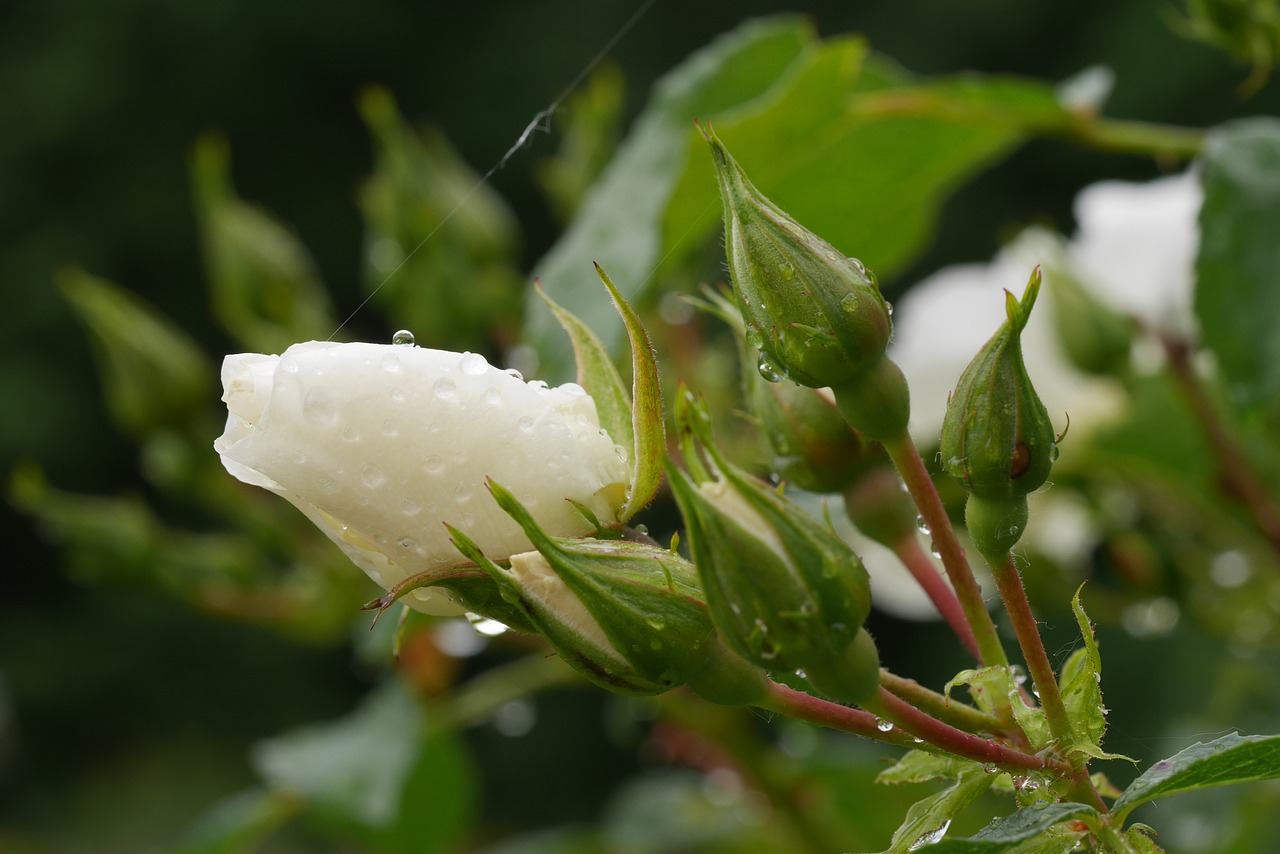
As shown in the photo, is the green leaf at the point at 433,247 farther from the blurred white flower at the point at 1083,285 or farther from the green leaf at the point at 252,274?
the blurred white flower at the point at 1083,285

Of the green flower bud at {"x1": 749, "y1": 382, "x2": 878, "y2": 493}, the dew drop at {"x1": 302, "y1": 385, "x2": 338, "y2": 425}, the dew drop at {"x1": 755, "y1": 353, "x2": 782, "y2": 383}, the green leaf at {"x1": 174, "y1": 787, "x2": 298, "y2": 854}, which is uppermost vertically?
the dew drop at {"x1": 302, "y1": 385, "x2": 338, "y2": 425}

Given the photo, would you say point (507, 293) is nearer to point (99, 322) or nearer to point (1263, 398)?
point (99, 322)

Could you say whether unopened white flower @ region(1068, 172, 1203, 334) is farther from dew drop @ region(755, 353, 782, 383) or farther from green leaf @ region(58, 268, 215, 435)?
green leaf @ region(58, 268, 215, 435)

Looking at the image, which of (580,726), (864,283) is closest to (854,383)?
(864,283)

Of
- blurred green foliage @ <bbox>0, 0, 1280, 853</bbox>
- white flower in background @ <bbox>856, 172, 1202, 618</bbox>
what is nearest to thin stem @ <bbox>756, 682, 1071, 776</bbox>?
blurred green foliage @ <bbox>0, 0, 1280, 853</bbox>

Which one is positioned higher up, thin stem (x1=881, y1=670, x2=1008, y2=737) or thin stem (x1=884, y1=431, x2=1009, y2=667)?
thin stem (x1=884, y1=431, x2=1009, y2=667)

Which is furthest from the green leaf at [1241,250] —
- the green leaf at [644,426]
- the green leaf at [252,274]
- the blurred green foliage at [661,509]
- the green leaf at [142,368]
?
the green leaf at [142,368]
